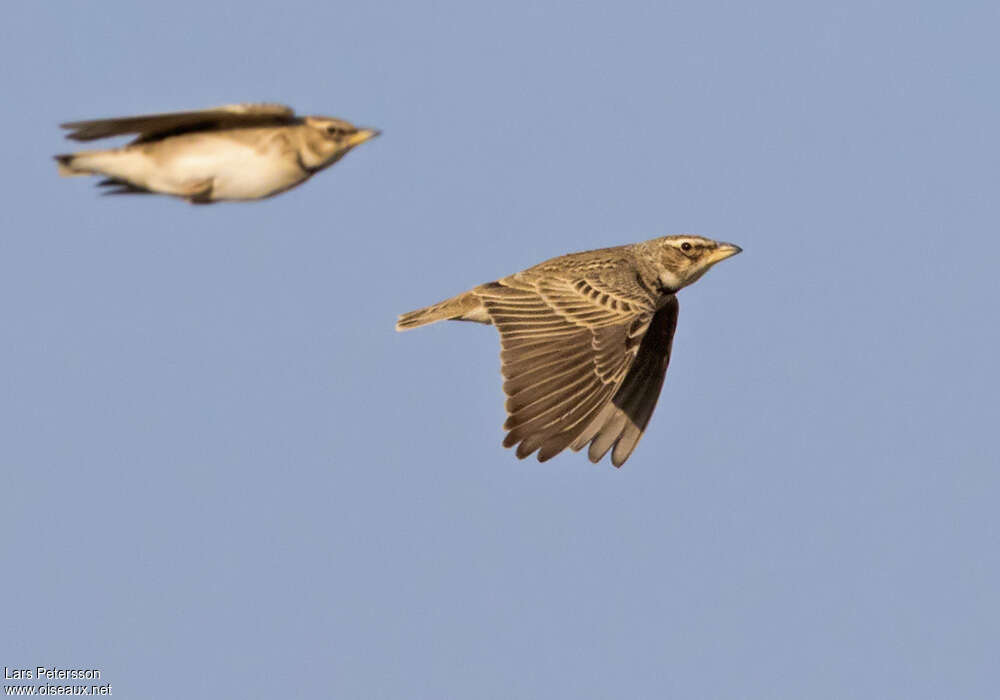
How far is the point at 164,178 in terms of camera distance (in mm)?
10930

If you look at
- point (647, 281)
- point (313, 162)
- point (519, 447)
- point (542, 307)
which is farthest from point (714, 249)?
point (313, 162)

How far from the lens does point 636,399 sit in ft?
60.3

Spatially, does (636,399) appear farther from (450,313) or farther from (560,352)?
(560,352)

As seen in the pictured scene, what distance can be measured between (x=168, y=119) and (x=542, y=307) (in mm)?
6500

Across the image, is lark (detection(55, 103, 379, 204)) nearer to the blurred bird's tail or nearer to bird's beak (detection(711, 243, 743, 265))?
the blurred bird's tail

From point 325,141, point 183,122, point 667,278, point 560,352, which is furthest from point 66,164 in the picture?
point 667,278

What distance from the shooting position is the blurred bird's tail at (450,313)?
1748 cm

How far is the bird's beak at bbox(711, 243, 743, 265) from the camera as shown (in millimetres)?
17453

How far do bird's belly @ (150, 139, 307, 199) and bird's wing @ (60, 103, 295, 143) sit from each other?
0.52 feet

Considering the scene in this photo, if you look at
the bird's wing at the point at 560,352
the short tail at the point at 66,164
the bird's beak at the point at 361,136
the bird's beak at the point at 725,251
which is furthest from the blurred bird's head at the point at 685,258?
the short tail at the point at 66,164

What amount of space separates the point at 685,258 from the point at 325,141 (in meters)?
7.58

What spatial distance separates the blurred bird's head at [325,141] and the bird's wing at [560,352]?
15.0ft

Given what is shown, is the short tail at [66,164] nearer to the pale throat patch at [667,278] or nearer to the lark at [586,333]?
the lark at [586,333]

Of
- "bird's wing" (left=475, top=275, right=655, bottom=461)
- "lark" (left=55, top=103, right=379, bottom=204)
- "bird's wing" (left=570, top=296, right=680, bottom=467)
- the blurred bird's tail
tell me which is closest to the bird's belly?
"lark" (left=55, top=103, right=379, bottom=204)
